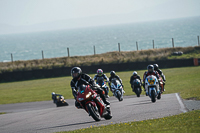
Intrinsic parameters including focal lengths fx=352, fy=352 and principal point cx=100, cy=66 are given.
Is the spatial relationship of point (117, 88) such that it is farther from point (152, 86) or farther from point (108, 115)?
point (108, 115)

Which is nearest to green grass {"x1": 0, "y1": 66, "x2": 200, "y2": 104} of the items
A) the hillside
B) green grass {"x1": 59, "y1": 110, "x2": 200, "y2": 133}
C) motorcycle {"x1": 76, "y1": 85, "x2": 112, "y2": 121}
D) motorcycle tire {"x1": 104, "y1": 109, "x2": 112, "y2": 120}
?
the hillside

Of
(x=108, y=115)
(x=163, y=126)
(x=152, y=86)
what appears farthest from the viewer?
(x=152, y=86)

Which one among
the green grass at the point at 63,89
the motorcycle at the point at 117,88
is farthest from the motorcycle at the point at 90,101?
the green grass at the point at 63,89

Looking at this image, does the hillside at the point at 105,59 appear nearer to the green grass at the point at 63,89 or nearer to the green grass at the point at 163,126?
the green grass at the point at 63,89

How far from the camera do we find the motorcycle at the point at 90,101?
33.5 feet

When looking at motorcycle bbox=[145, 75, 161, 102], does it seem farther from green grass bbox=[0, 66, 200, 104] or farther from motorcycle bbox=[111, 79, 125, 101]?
green grass bbox=[0, 66, 200, 104]

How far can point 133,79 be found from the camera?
20.2m

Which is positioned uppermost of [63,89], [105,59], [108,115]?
[105,59]

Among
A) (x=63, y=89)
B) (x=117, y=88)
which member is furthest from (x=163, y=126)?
(x=63, y=89)

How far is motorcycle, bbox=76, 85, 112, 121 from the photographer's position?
1020 cm

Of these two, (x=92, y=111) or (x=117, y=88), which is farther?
(x=117, y=88)

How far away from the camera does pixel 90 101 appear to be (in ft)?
33.8

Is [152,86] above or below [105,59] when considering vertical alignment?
below

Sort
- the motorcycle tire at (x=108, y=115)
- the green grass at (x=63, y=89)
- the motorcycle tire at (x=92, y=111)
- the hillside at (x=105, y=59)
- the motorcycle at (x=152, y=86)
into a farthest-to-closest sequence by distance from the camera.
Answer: the hillside at (x=105, y=59), the green grass at (x=63, y=89), the motorcycle at (x=152, y=86), the motorcycle tire at (x=108, y=115), the motorcycle tire at (x=92, y=111)
